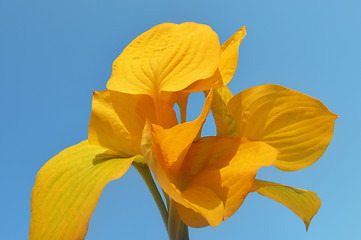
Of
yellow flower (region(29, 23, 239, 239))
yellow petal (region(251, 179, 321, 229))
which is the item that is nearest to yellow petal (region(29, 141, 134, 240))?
yellow flower (region(29, 23, 239, 239))

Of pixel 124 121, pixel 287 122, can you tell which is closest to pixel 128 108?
pixel 124 121

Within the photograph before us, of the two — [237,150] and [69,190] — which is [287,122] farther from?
[69,190]

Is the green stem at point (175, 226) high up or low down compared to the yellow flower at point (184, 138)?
down

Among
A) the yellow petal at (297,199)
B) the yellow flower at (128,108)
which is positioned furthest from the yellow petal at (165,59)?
the yellow petal at (297,199)

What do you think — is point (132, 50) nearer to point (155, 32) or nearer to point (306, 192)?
point (155, 32)

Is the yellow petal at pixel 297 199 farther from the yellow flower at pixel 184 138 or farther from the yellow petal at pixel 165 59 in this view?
the yellow petal at pixel 165 59

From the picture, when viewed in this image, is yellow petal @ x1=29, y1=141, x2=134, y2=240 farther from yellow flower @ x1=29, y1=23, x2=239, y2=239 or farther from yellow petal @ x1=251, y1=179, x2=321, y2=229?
yellow petal @ x1=251, y1=179, x2=321, y2=229

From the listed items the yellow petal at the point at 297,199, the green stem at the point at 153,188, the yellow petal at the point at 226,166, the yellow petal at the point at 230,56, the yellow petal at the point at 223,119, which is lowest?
the yellow petal at the point at 297,199
